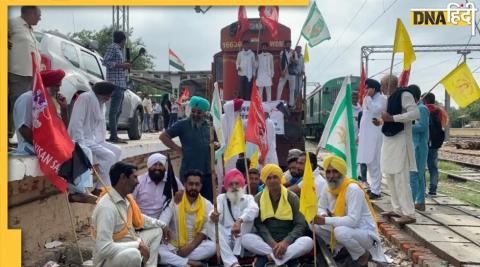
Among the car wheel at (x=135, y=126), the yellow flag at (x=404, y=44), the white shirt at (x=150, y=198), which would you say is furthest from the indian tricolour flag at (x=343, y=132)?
the car wheel at (x=135, y=126)

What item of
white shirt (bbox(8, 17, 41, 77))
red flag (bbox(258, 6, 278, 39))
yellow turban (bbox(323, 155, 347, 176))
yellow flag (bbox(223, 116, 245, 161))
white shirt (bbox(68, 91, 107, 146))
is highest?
red flag (bbox(258, 6, 278, 39))

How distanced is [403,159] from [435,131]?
93.4 inches

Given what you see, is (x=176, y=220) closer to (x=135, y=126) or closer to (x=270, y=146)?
(x=270, y=146)

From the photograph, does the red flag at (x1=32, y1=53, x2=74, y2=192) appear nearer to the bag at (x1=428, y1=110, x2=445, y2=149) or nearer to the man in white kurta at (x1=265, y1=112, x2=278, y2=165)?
the man in white kurta at (x1=265, y1=112, x2=278, y2=165)

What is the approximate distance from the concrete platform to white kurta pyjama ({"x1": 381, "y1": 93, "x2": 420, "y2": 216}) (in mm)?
342

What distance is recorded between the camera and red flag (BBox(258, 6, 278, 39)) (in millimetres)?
11398

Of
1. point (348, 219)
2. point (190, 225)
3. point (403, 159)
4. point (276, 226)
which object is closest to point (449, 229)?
point (403, 159)

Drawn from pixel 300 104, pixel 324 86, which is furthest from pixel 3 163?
pixel 324 86

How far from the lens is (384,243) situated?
6.46 m

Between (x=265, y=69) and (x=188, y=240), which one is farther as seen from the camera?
(x=265, y=69)

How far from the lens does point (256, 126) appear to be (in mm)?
6824

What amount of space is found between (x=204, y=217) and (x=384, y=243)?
253cm

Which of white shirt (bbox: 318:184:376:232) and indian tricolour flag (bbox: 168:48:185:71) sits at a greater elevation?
indian tricolour flag (bbox: 168:48:185:71)

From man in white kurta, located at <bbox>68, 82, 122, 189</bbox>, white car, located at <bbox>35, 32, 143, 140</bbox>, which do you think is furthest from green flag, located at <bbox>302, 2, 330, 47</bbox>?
man in white kurta, located at <bbox>68, 82, 122, 189</bbox>
